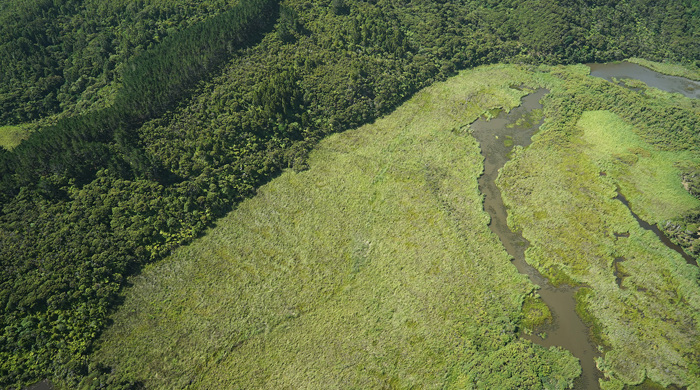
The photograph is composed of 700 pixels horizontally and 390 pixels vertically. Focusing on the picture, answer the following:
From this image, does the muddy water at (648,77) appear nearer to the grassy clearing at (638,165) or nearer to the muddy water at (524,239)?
the muddy water at (524,239)

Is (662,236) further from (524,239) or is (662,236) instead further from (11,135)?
(11,135)

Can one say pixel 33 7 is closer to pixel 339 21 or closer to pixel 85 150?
pixel 85 150

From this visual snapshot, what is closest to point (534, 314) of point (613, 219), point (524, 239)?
point (524, 239)

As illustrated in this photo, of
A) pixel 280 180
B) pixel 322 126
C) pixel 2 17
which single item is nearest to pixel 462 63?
pixel 322 126

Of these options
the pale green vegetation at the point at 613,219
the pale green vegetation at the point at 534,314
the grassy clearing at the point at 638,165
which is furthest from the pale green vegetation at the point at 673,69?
the pale green vegetation at the point at 534,314

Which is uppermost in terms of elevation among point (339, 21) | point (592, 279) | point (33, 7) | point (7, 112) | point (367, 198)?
point (33, 7)

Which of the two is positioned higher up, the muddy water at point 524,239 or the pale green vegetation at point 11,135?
the pale green vegetation at point 11,135
